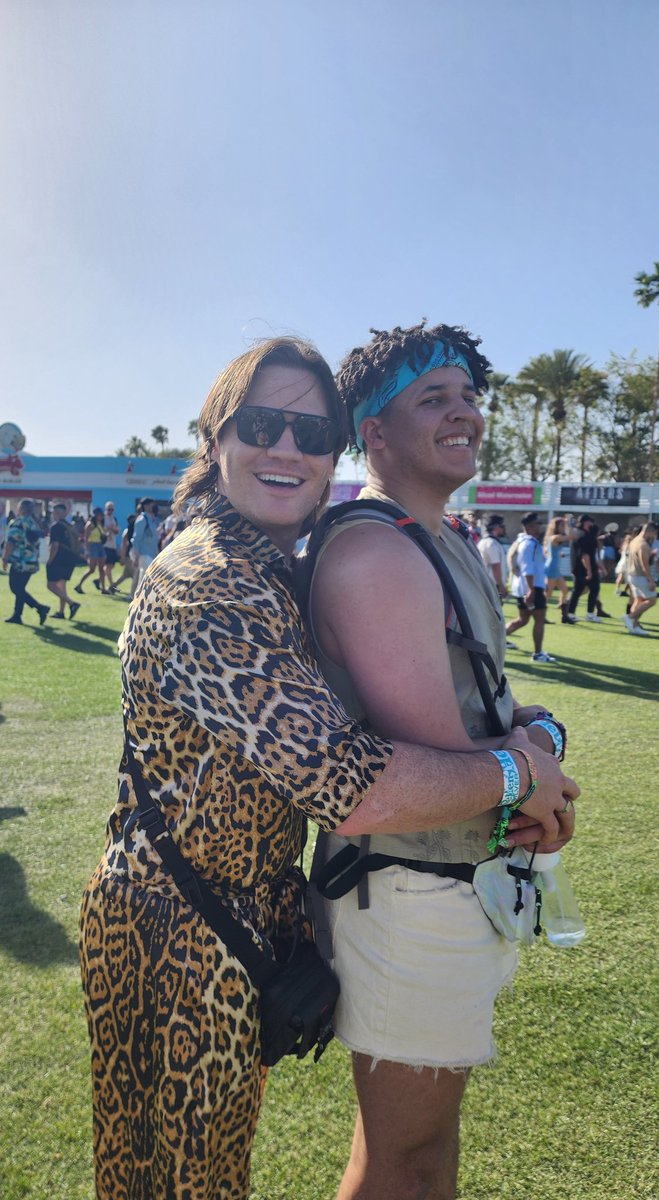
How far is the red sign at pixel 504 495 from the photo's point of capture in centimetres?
3441

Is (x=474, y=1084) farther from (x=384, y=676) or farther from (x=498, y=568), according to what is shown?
(x=498, y=568)

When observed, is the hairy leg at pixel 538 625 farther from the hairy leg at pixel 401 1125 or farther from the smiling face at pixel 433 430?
the hairy leg at pixel 401 1125

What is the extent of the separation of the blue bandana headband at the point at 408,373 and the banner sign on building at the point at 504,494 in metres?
33.8

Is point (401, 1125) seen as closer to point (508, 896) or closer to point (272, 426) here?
point (508, 896)

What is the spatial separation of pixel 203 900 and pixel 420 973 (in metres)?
0.50

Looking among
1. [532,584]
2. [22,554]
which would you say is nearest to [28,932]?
[532,584]

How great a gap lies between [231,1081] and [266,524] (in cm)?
113

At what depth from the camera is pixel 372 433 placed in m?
1.97

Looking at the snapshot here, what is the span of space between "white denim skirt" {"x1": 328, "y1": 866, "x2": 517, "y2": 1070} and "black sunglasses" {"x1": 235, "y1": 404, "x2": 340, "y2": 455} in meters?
0.96

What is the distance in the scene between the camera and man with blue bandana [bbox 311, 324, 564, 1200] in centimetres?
150

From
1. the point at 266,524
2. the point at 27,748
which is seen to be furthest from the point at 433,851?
the point at 27,748

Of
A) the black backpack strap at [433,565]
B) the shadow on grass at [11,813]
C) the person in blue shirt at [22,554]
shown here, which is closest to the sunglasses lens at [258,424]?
the black backpack strap at [433,565]

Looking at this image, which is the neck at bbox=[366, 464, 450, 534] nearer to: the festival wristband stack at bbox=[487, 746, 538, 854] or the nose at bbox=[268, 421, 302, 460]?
the nose at bbox=[268, 421, 302, 460]

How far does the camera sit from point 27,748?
20.4 feet
